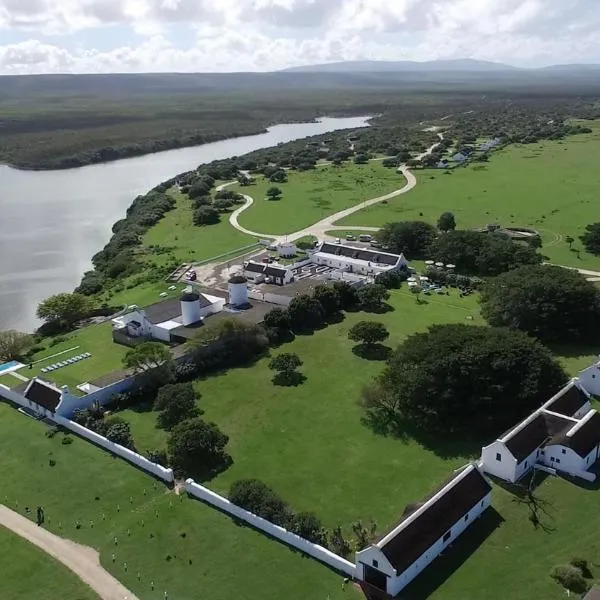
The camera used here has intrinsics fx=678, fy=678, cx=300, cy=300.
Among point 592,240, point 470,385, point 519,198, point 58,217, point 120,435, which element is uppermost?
point 470,385

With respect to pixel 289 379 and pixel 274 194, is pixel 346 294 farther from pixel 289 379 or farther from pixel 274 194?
pixel 274 194

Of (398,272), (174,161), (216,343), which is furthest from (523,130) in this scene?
(216,343)

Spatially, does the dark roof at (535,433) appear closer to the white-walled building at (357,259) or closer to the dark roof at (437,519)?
the dark roof at (437,519)

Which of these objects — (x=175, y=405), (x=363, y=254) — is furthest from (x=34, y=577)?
(x=363, y=254)

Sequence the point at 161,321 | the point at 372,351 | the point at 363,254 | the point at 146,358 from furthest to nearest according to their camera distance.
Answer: the point at 363,254
the point at 161,321
the point at 372,351
the point at 146,358

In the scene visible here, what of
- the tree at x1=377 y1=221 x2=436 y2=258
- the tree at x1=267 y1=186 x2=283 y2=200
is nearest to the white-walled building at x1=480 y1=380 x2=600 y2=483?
the tree at x1=377 y1=221 x2=436 y2=258

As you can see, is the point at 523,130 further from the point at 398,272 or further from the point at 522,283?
the point at 522,283
